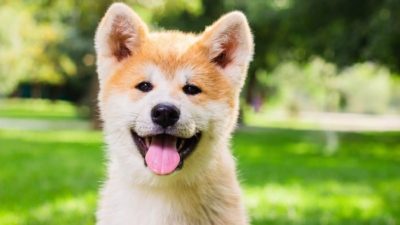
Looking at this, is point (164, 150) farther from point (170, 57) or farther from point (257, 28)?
point (257, 28)

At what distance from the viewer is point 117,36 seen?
438 centimetres

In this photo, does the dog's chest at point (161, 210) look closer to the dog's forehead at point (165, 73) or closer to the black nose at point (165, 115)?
the black nose at point (165, 115)

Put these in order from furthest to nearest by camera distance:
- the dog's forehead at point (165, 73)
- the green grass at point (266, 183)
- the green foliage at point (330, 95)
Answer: the green foliage at point (330, 95) → the green grass at point (266, 183) → the dog's forehead at point (165, 73)

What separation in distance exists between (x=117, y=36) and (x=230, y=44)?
0.74 m

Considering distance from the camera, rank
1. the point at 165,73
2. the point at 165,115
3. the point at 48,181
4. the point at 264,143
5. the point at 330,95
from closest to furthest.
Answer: the point at 165,115 → the point at 165,73 → the point at 48,181 → the point at 264,143 → the point at 330,95

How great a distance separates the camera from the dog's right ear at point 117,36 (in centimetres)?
430

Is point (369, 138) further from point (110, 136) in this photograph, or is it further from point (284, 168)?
point (110, 136)

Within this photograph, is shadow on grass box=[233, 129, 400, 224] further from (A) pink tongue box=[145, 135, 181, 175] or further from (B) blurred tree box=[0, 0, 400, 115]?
(A) pink tongue box=[145, 135, 181, 175]

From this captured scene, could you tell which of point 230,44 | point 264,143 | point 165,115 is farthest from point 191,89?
point 264,143

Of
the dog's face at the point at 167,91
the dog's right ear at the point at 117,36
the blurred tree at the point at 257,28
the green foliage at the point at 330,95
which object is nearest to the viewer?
the dog's face at the point at 167,91

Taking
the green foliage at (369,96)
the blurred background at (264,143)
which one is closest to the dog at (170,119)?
the blurred background at (264,143)

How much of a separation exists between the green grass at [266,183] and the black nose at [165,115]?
1787mm

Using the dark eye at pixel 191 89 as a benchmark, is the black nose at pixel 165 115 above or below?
below

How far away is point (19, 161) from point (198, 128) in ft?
34.2
